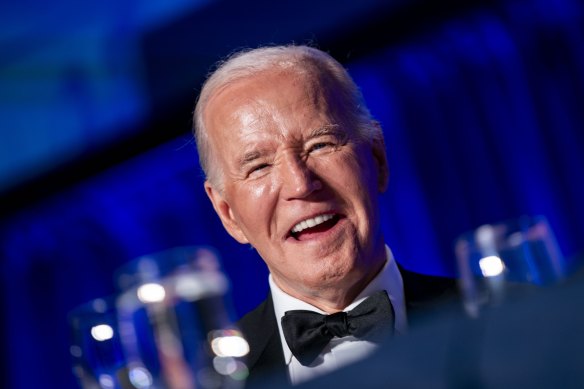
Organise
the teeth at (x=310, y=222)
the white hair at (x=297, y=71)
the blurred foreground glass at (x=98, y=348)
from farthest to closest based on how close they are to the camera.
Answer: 1. the white hair at (x=297, y=71)
2. the teeth at (x=310, y=222)
3. the blurred foreground glass at (x=98, y=348)

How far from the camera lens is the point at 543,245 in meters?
1.02

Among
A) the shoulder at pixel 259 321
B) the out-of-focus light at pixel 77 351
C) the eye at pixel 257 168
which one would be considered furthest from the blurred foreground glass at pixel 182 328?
the shoulder at pixel 259 321

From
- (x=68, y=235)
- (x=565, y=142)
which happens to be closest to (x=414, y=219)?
(x=565, y=142)

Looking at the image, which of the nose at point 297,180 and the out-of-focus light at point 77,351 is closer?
the out-of-focus light at point 77,351

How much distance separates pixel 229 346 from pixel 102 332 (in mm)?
195

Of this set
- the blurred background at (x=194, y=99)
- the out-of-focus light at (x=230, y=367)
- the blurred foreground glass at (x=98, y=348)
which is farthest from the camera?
the blurred background at (x=194, y=99)

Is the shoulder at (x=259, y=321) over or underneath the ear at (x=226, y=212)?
underneath

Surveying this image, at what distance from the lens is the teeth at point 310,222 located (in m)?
1.80

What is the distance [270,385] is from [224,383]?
0.43 meters

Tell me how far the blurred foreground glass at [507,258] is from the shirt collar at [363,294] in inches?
33.9

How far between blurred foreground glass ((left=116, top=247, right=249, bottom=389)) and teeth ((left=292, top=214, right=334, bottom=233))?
0.87 m

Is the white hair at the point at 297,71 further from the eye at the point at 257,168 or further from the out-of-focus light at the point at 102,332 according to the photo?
the out-of-focus light at the point at 102,332

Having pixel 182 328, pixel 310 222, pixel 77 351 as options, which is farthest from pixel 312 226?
pixel 182 328

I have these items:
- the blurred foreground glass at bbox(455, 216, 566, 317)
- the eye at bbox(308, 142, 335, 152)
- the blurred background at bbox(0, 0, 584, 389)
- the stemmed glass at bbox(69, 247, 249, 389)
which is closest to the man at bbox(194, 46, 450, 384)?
the eye at bbox(308, 142, 335, 152)
